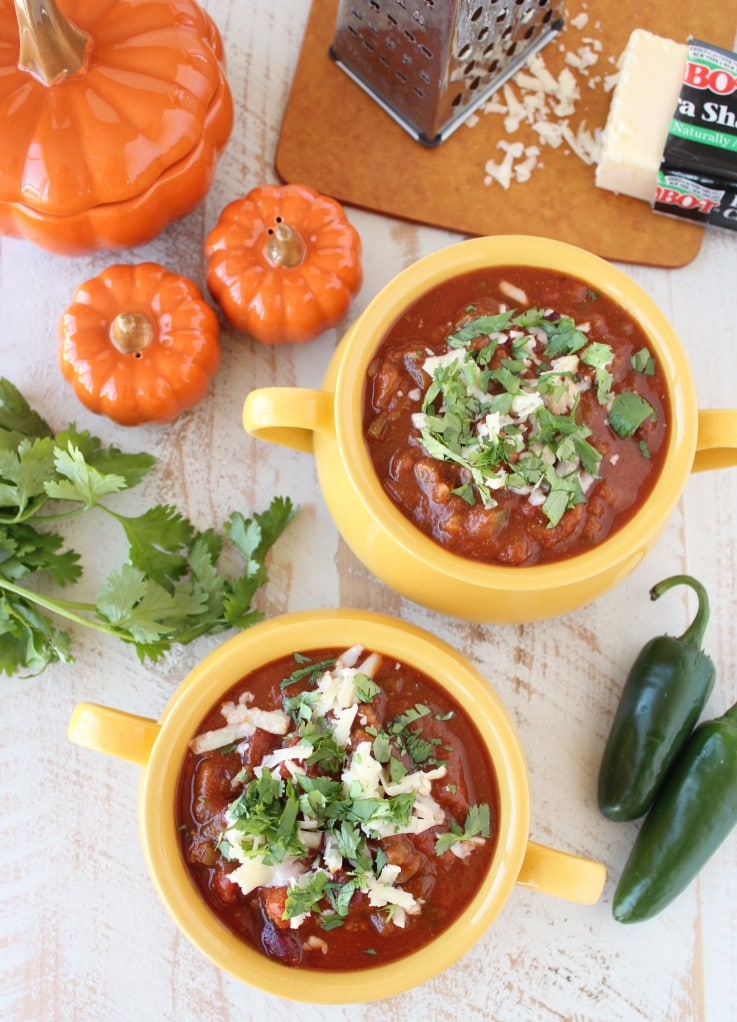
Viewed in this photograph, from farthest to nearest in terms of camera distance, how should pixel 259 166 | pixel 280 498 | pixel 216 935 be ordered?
1. pixel 259 166
2. pixel 280 498
3. pixel 216 935

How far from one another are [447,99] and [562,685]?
128cm

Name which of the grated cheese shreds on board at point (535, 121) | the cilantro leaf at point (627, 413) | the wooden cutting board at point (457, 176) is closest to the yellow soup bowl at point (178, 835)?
the cilantro leaf at point (627, 413)

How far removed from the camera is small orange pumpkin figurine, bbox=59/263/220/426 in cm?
246

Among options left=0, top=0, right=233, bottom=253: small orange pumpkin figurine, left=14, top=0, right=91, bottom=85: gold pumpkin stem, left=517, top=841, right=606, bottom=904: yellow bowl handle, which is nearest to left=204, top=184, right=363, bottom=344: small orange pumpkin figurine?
left=0, top=0, right=233, bottom=253: small orange pumpkin figurine

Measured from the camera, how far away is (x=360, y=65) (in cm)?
267

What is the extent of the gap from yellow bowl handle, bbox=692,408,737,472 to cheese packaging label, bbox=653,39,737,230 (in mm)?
620

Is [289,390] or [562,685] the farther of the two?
[562,685]

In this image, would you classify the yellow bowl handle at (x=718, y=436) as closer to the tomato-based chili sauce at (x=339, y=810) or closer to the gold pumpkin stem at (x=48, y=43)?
the tomato-based chili sauce at (x=339, y=810)

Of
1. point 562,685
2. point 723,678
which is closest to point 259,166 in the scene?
point 562,685

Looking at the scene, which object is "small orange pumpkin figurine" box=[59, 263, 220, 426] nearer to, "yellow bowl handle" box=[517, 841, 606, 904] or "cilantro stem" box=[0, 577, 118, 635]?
"cilantro stem" box=[0, 577, 118, 635]

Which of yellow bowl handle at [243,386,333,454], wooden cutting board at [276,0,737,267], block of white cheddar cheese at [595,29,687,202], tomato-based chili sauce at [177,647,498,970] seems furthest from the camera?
wooden cutting board at [276,0,737,267]

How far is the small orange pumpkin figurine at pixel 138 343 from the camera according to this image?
246 centimetres

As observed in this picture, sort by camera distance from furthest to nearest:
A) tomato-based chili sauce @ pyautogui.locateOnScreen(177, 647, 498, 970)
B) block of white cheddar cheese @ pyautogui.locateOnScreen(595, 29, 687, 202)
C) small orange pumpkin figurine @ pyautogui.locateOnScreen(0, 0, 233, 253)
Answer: block of white cheddar cheese @ pyautogui.locateOnScreen(595, 29, 687, 202), small orange pumpkin figurine @ pyautogui.locateOnScreen(0, 0, 233, 253), tomato-based chili sauce @ pyautogui.locateOnScreen(177, 647, 498, 970)

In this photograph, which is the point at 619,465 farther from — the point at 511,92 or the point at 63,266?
the point at 63,266
